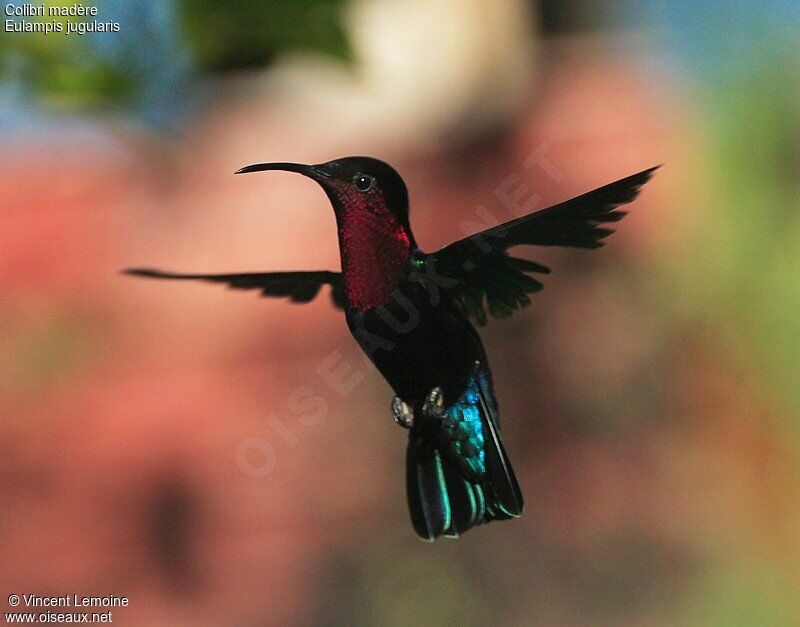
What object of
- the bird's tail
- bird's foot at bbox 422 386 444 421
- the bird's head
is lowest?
the bird's tail

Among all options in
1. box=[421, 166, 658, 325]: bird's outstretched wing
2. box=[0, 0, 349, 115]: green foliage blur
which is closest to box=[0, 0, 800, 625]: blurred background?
box=[0, 0, 349, 115]: green foliage blur

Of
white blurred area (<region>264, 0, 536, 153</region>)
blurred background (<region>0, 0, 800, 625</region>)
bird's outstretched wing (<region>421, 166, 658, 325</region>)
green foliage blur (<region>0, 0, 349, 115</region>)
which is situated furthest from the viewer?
blurred background (<region>0, 0, 800, 625</region>)

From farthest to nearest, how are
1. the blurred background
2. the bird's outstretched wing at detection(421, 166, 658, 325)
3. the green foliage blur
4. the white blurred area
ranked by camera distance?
the blurred background → the white blurred area → the green foliage blur → the bird's outstretched wing at detection(421, 166, 658, 325)

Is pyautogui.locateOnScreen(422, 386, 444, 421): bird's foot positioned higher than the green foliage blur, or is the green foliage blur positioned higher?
the green foliage blur

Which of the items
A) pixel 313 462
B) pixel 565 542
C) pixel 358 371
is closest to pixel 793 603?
pixel 565 542

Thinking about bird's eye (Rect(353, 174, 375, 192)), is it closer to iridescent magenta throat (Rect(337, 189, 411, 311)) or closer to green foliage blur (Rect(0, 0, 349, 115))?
iridescent magenta throat (Rect(337, 189, 411, 311))

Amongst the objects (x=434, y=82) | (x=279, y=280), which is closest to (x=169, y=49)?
(x=279, y=280)

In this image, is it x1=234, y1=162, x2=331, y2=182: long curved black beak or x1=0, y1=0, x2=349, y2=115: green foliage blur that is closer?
x1=234, y1=162, x2=331, y2=182: long curved black beak
